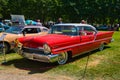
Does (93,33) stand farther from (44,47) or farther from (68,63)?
(44,47)

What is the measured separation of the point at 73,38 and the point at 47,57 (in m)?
1.64

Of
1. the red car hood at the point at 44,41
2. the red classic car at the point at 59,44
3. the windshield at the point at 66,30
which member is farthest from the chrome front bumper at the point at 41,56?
the windshield at the point at 66,30

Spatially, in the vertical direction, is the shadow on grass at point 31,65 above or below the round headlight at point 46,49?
below

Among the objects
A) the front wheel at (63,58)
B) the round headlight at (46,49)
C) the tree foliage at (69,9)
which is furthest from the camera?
the tree foliage at (69,9)

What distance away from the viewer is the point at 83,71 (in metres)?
7.74

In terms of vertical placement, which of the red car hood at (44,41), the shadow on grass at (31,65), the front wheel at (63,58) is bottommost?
the shadow on grass at (31,65)

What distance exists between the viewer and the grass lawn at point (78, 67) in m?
7.29

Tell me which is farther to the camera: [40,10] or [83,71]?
[40,10]

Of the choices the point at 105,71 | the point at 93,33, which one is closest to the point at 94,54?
the point at 93,33

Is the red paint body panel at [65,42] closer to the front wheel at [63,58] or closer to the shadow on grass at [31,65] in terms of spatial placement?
the front wheel at [63,58]

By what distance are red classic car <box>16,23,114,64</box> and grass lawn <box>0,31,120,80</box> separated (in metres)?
0.36

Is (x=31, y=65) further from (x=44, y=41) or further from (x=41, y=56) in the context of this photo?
(x=44, y=41)

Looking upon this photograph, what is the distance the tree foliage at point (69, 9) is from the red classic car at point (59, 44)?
1425 inches

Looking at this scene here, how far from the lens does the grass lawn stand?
7.29m
